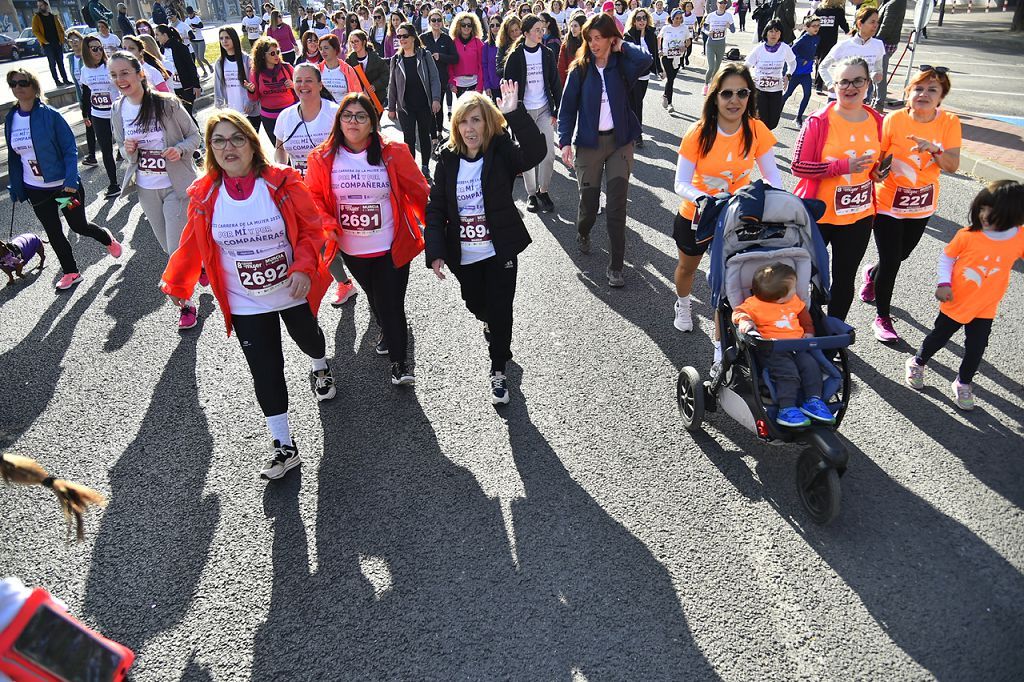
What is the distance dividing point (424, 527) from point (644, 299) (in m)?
3.26

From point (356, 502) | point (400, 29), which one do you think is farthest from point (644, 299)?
point (400, 29)

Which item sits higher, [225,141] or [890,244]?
[225,141]

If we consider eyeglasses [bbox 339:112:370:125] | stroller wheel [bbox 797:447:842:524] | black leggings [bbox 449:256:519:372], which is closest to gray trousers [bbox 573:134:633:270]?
black leggings [bbox 449:256:519:372]

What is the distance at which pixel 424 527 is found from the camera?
3.62m

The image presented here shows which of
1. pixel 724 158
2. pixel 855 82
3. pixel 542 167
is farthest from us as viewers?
pixel 542 167

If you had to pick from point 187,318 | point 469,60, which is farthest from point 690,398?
point 469,60

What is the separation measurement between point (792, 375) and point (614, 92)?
11.3 feet

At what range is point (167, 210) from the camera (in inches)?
232

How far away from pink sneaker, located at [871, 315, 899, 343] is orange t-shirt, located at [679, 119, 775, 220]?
5.29ft

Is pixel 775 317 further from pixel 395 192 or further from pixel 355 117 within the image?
pixel 355 117

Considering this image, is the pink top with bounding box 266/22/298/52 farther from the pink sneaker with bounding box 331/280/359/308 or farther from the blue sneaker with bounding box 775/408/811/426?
the blue sneaker with bounding box 775/408/811/426

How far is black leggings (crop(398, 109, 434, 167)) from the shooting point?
9625mm

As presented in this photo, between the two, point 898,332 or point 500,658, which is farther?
point 898,332

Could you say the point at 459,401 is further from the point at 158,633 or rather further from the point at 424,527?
the point at 158,633
